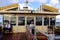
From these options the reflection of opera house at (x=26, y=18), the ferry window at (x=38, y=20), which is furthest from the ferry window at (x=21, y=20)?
the ferry window at (x=38, y=20)

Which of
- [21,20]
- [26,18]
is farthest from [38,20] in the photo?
[21,20]

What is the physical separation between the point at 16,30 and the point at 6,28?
3.89 feet

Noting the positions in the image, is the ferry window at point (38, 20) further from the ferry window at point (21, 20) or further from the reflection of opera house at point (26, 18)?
the ferry window at point (21, 20)

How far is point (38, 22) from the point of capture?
15.0 meters

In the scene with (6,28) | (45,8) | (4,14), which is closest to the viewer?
(6,28)

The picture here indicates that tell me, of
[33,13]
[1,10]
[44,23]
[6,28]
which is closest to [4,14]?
[1,10]

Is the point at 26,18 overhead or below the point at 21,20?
overhead

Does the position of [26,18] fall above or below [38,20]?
above

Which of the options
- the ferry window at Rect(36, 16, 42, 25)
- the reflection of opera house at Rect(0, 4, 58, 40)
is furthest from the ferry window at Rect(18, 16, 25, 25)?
the ferry window at Rect(36, 16, 42, 25)

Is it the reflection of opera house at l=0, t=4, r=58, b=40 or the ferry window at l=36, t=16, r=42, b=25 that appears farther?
the ferry window at l=36, t=16, r=42, b=25

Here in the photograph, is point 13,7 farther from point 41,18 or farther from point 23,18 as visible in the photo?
point 41,18

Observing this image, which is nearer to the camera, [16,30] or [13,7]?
[16,30]

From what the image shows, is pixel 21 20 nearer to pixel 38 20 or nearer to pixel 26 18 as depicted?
pixel 26 18

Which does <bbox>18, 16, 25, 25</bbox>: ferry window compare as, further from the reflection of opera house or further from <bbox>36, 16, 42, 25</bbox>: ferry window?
<bbox>36, 16, 42, 25</bbox>: ferry window
